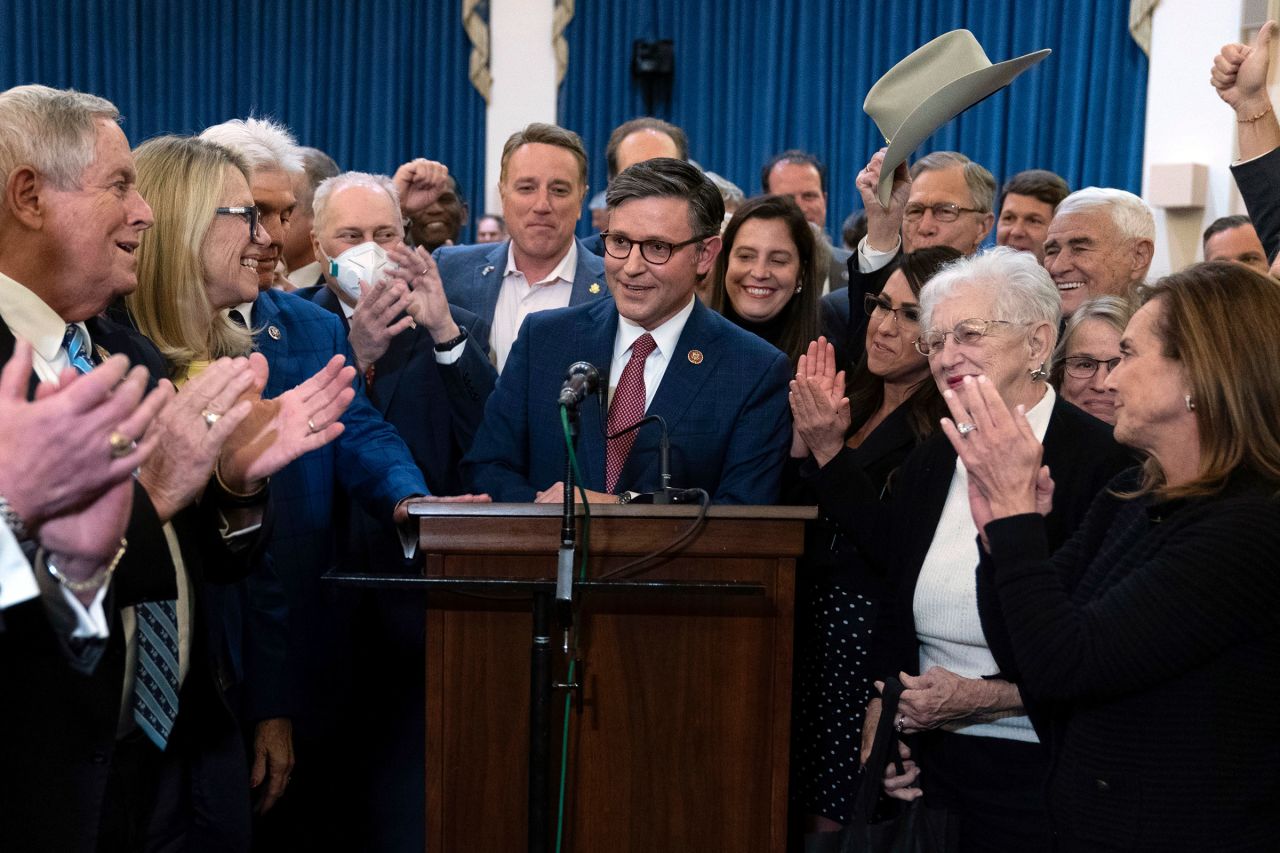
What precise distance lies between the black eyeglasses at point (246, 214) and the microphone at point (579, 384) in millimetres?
754

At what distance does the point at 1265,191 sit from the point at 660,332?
134 centimetres

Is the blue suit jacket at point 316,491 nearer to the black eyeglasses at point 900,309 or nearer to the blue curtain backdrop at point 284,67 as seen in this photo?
the black eyeglasses at point 900,309

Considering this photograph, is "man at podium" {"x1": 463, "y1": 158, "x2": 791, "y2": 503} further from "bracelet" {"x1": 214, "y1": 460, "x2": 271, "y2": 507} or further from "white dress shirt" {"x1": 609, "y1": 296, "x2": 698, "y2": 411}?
"bracelet" {"x1": 214, "y1": 460, "x2": 271, "y2": 507}

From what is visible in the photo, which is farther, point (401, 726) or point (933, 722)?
point (401, 726)

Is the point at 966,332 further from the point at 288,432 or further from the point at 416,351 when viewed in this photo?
the point at 416,351

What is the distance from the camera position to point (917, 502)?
2.71 metres

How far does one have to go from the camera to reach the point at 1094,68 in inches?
287

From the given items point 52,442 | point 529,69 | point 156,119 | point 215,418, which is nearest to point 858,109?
point 529,69

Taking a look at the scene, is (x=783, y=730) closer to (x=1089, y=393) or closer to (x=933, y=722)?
(x=933, y=722)

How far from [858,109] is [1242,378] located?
6.25 m

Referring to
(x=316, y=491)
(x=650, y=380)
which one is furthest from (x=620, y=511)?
(x=316, y=491)

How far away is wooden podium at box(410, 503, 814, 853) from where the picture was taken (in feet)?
8.05

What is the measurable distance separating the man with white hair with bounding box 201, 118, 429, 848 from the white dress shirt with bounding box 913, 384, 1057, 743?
42.0 inches

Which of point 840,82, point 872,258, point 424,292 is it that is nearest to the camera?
point 424,292
